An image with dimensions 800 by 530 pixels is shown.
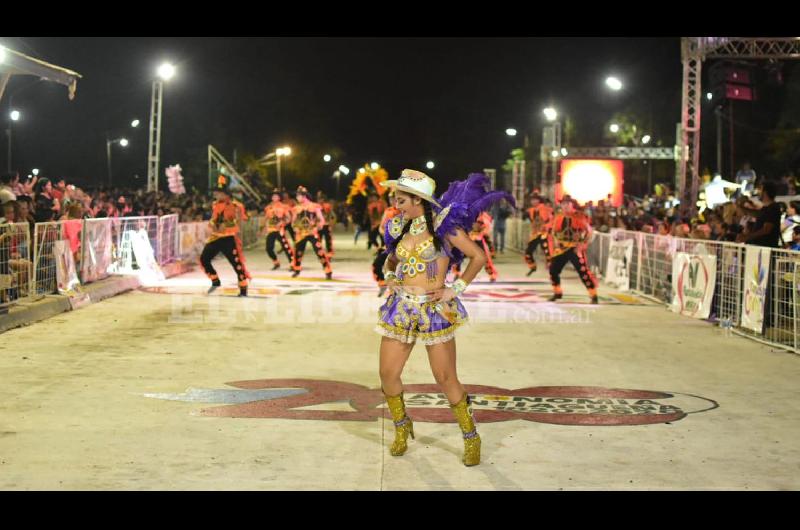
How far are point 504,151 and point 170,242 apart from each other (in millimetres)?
90917

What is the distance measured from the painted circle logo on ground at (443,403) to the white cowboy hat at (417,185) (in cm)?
192

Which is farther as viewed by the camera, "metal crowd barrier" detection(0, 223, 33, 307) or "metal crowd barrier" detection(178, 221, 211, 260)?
"metal crowd barrier" detection(178, 221, 211, 260)

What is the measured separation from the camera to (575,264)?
58.0ft

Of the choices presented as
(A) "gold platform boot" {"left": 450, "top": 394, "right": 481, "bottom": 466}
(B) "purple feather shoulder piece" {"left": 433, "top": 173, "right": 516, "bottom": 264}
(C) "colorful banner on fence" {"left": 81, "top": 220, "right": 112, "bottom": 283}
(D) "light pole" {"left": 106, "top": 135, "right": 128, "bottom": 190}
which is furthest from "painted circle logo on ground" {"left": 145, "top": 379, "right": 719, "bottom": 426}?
(D) "light pole" {"left": 106, "top": 135, "right": 128, "bottom": 190}

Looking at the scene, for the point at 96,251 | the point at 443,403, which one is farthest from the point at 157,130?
the point at 443,403

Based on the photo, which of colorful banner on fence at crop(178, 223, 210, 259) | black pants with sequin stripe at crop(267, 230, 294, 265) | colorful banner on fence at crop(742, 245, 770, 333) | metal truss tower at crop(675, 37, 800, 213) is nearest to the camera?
colorful banner on fence at crop(742, 245, 770, 333)

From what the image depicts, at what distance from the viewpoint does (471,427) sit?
6605mm

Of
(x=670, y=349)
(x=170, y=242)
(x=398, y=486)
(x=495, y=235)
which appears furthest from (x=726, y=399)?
(x=495, y=235)

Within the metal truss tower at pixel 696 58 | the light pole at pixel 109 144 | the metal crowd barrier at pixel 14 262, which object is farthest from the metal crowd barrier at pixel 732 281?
the light pole at pixel 109 144

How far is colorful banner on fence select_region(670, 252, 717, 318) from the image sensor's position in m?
15.1

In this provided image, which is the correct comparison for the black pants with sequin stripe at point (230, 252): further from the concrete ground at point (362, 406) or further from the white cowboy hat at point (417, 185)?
the white cowboy hat at point (417, 185)

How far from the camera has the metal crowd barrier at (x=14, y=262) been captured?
13547 mm

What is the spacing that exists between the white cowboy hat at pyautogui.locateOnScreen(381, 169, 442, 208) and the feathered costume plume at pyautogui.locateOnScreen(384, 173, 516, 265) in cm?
13

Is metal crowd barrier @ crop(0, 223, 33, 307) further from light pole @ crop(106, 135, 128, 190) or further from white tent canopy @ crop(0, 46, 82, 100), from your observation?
light pole @ crop(106, 135, 128, 190)
